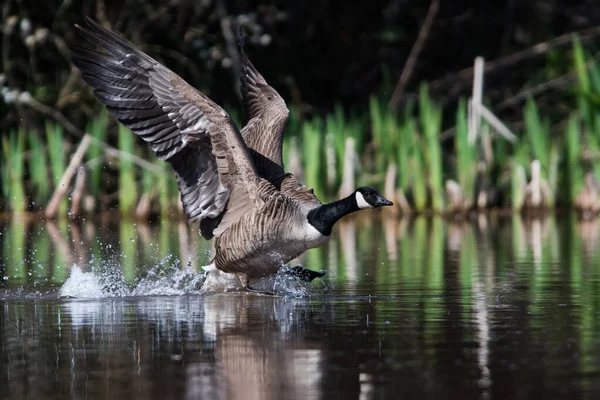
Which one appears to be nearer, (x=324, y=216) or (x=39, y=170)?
(x=324, y=216)

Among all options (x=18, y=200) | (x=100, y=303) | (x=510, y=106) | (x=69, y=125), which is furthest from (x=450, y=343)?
(x=510, y=106)

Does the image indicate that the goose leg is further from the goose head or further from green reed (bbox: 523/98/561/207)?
green reed (bbox: 523/98/561/207)

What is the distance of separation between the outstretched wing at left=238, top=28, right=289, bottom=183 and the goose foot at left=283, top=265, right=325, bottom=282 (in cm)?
105

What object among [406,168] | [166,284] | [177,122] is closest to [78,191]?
[406,168]

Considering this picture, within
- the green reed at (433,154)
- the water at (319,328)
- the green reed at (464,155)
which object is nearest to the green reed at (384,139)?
the green reed at (433,154)

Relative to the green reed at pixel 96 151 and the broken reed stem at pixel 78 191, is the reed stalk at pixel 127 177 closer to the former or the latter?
the green reed at pixel 96 151

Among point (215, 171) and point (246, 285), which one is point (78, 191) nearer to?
point (215, 171)

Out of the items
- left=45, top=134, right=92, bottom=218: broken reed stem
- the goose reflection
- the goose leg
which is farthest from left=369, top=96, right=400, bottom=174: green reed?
the goose reflection

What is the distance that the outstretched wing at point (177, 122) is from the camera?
369 inches

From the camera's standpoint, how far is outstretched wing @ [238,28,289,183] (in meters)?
10.5

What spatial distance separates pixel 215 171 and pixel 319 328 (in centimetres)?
333

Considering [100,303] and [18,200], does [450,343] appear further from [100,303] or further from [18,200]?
[18,200]

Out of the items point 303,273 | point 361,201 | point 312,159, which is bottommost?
point 303,273

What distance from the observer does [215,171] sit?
32.6 feet
